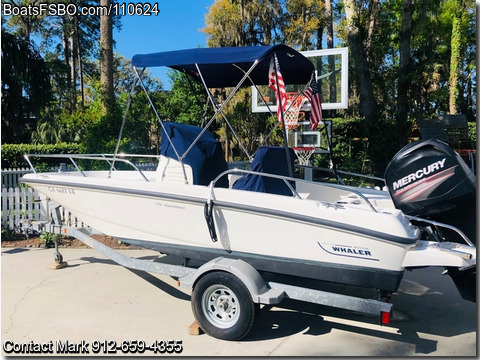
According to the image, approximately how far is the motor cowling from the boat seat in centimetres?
211

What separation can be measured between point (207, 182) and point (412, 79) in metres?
12.2

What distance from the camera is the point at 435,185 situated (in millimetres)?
3523

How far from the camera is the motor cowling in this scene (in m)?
3.46

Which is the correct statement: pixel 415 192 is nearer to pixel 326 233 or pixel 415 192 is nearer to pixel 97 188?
pixel 326 233

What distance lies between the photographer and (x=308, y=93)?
599 centimetres

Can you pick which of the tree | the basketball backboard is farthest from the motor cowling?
the tree

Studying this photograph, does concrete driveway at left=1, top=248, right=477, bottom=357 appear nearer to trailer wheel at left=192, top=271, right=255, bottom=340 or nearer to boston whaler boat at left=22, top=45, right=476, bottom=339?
trailer wheel at left=192, top=271, right=255, bottom=340

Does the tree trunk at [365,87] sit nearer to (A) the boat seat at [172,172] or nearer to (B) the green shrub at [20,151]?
(A) the boat seat at [172,172]

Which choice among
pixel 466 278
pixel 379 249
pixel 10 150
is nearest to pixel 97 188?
pixel 379 249

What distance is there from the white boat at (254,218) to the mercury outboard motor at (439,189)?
0.33 feet

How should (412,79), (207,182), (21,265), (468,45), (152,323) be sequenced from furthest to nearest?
(468,45) < (412,79) < (21,265) < (207,182) < (152,323)

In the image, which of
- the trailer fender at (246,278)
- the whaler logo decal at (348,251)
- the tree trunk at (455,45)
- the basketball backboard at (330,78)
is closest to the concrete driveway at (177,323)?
the trailer fender at (246,278)

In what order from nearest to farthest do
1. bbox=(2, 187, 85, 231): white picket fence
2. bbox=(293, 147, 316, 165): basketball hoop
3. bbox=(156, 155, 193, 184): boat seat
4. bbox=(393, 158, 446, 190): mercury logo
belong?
bbox=(393, 158, 446, 190): mercury logo < bbox=(156, 155, 193, 184): boat seat < bbox=(2, 187, 85, 231): white picket fence < bbox=(293, 147, 316, 165): basketball hoop

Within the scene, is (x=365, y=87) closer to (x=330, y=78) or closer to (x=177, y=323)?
(x=330, y=78)
